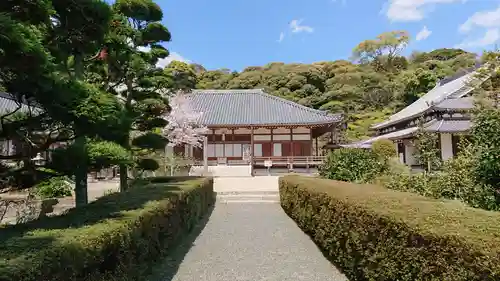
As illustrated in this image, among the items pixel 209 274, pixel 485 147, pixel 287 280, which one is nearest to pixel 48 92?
pixel 209 274

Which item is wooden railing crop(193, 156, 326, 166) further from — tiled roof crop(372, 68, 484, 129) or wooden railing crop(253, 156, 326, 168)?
tiled roof crop(372, 68, 484, 129)

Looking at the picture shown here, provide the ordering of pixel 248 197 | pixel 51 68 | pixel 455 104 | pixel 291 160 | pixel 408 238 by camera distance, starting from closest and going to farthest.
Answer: pixel 408 238
pixel 51 68
pixel 248 197
pixel 455 104
pixel 291 160

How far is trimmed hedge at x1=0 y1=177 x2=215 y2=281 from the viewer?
6.66 ft

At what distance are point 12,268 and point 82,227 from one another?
Result: 115cm

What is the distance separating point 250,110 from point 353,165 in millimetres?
17694

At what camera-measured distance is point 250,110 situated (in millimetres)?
27141

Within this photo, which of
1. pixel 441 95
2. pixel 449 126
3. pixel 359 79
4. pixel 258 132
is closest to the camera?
pixel 449 126

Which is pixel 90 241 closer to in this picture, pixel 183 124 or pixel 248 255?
pixel 248 255

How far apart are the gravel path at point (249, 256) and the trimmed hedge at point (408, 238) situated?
43 centimetres

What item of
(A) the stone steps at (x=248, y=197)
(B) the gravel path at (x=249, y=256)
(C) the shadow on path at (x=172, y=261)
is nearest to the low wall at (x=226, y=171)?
(A) the stone steps at (x=248, y=197)

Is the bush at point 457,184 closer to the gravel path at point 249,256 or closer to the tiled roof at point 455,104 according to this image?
the gravel path at point 249,256

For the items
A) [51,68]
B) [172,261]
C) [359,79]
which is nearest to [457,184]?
[172,261]

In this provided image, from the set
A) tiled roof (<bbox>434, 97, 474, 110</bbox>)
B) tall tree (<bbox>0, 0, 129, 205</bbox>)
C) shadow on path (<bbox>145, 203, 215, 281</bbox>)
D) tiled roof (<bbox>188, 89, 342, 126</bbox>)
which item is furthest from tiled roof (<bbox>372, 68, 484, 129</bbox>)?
tall tree (<bbox>0, 0, 129, 205</bbox>)

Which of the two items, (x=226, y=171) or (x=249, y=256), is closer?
(x=249, y=256)
